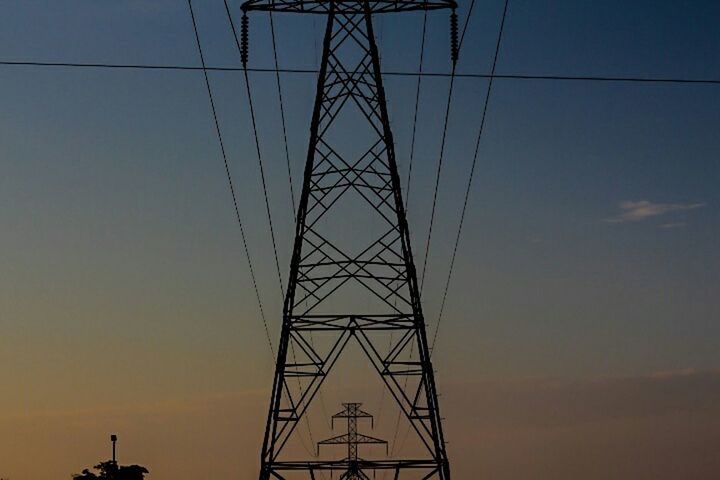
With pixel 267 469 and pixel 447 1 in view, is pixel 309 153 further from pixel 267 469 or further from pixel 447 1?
pixel 267 469

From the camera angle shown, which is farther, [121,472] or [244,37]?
[121,472]

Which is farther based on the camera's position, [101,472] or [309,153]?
[101,472]

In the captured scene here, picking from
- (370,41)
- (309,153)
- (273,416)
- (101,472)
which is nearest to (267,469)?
(273,416)

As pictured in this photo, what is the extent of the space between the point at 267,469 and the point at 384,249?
610cm

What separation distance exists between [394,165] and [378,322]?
12.7ft

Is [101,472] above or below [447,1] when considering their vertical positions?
above

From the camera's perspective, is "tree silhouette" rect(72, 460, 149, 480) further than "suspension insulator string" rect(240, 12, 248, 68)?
Yes

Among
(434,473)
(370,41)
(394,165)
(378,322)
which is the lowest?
(434,473)

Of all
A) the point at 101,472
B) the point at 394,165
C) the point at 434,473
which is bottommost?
the point at 434,473

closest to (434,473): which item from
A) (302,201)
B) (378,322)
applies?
(378,322)

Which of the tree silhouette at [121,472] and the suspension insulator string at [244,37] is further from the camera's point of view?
the tree silhouette at [121,472]

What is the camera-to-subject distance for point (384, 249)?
43.6 meters

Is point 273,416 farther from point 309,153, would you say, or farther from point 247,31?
point 247,31

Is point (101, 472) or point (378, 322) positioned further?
point (101, 472)
